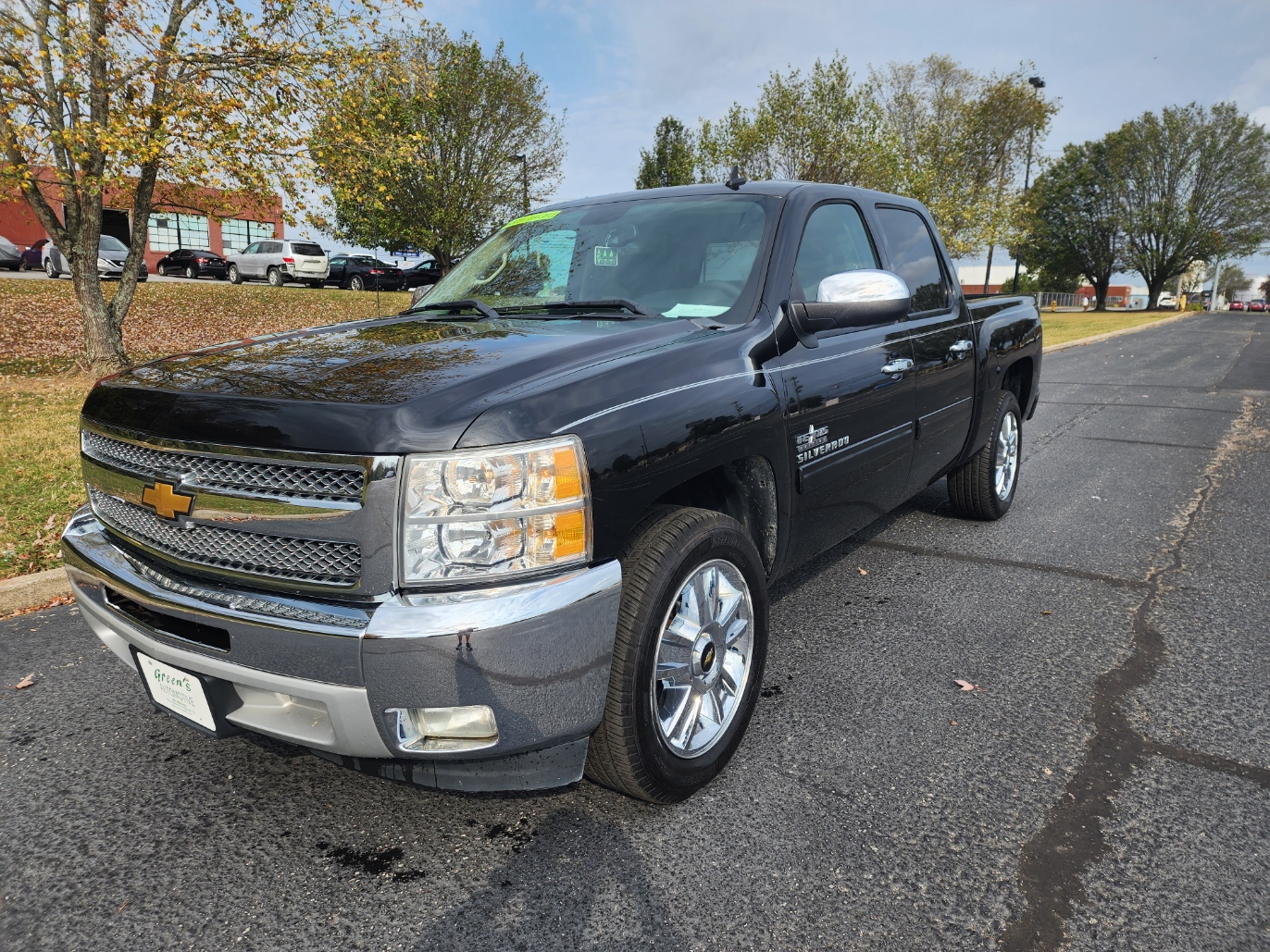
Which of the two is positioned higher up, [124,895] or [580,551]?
[580,551]

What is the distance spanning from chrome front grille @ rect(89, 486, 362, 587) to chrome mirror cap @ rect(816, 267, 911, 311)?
1841 mm

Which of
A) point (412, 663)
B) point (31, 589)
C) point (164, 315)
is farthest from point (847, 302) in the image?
point (164, 315)

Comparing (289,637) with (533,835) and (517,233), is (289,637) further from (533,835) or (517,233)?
(517,233)

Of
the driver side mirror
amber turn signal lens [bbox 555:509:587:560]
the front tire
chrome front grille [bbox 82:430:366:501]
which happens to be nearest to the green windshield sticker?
the driver side mirror

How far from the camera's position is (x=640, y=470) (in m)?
2.24

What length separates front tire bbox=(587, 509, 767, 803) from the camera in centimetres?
220

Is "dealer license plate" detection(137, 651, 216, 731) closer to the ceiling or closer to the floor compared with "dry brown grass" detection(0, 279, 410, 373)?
closer to the floor

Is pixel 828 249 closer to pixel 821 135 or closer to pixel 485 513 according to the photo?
pixel 485 513

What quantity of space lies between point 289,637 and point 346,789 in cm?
88

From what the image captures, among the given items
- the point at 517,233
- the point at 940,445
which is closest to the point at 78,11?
the point at 517,233

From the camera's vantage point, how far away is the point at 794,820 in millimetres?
2420

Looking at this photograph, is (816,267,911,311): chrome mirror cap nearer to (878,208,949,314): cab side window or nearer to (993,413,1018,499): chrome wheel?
(878,208,949,314): cab side window

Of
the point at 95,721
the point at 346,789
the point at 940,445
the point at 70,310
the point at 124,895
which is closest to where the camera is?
the point at 124,895

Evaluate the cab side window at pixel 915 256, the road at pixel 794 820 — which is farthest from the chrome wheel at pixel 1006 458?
the road at pixel 794 820
